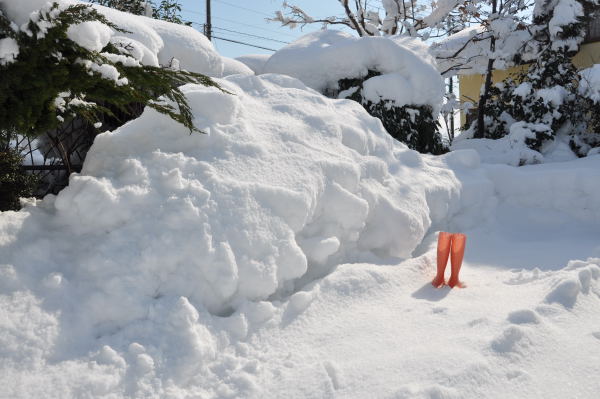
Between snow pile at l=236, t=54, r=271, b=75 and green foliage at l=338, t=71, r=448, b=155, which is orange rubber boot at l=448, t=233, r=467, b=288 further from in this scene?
snow pile at l=236, t=54, r=271, b=75

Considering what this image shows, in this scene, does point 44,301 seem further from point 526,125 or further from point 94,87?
point 526,125

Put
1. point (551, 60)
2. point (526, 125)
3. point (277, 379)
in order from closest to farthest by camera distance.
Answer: point (277, 379)
point (526, 125)
point (551, 60)

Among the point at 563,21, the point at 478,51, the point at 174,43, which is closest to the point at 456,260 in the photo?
the point at 174,43

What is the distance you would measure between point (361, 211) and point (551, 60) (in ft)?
26.1

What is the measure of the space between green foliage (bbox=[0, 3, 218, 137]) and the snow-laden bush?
4.82m

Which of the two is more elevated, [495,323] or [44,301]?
[44,301]

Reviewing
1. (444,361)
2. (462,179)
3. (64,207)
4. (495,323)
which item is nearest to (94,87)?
(64,207)

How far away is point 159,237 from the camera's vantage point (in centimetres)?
260

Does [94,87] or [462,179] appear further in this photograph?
[462,179]

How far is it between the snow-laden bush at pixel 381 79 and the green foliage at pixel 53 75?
15.8 feet

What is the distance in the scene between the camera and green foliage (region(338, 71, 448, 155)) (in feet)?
22.9

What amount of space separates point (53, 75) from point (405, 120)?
5.55 m

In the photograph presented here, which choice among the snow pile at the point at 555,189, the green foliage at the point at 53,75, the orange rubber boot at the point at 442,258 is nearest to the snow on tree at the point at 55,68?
the green foliage at the point at 53,75

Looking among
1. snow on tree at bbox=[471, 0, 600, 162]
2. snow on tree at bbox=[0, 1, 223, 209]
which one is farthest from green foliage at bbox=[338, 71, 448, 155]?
snow on tree at bbox=[0, 1, 223, 209]
